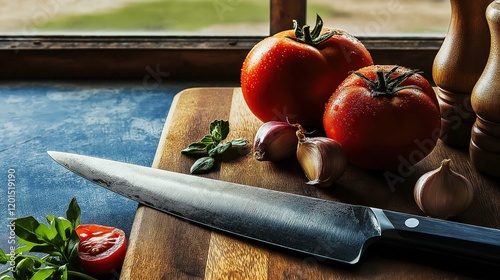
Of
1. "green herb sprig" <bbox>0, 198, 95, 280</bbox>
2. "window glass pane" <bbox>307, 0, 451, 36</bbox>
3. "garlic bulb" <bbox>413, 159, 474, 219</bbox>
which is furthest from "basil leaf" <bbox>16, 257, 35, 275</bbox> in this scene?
"window glass pane" <bbox>307, 0, 451, 36</bbox>

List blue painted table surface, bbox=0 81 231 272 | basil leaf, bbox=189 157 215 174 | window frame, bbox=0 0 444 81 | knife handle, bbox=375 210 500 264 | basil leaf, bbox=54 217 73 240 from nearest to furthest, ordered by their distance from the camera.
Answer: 1. knife handle, bbox=375 210 500 264
2. basil leaf, bbox=54 217 73 240
3. basil leaf, bbox=189 157 215 174
4. blue painted table surface, bbox=0 81 231 272
5. window frame, bbox=0 0 444 81

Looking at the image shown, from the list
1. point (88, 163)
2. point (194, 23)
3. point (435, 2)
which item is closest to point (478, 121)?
point (88, 163)

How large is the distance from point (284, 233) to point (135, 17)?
0.95 meters

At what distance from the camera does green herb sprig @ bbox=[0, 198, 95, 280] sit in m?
0.83

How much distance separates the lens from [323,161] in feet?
2.97

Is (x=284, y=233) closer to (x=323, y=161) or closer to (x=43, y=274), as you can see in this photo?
(x=323, y=161)

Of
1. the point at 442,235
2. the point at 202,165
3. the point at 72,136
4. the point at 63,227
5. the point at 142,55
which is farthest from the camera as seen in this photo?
the point at 142,55

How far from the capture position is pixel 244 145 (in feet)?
3.36

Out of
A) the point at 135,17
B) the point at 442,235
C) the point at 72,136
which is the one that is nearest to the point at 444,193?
the point at 442,235

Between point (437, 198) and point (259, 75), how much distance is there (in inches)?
13.1

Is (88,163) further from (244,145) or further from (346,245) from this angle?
(346,245)

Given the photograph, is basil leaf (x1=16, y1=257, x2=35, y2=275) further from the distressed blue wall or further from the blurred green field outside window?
the blurred green field outside window

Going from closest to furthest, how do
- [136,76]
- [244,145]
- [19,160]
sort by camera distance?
[244,145], [19,160], [136,76]

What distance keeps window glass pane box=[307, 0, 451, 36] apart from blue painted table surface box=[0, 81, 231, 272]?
39 cm
